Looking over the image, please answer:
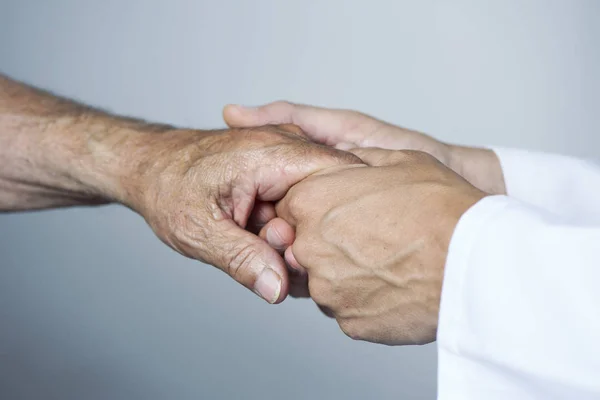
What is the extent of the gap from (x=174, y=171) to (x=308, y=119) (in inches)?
12.3

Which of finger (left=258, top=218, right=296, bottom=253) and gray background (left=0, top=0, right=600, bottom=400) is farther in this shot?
gray background (left=0, top=0, right=600, bottom=400)

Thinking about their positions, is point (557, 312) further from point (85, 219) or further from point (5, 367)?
point (5, 367)

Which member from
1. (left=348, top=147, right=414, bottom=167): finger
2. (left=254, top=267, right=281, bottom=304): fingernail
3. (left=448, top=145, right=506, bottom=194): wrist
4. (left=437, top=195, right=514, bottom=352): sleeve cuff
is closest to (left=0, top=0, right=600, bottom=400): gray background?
(left=448, top=145, right=506, bottom=194): wrist

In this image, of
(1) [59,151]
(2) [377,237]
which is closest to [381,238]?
(2) [377,237]

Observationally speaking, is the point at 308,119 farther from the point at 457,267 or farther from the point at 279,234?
the point at 457,267

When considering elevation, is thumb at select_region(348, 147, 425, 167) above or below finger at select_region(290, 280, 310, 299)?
above

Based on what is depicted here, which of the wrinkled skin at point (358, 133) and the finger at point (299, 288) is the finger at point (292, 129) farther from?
the finger at point (299, 288)

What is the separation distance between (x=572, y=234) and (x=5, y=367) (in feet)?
6.10

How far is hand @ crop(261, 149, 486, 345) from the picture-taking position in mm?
860

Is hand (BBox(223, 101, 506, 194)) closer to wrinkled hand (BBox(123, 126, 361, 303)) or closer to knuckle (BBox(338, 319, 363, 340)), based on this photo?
wrinkled hand (BBox(123, 126, 361, 303))

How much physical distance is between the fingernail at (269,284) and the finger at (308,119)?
364 mm

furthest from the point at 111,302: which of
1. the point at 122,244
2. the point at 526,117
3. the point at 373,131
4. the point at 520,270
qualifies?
the point at 520,270

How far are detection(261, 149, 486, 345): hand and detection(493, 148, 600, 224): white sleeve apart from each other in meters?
0.36

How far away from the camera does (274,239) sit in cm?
114
